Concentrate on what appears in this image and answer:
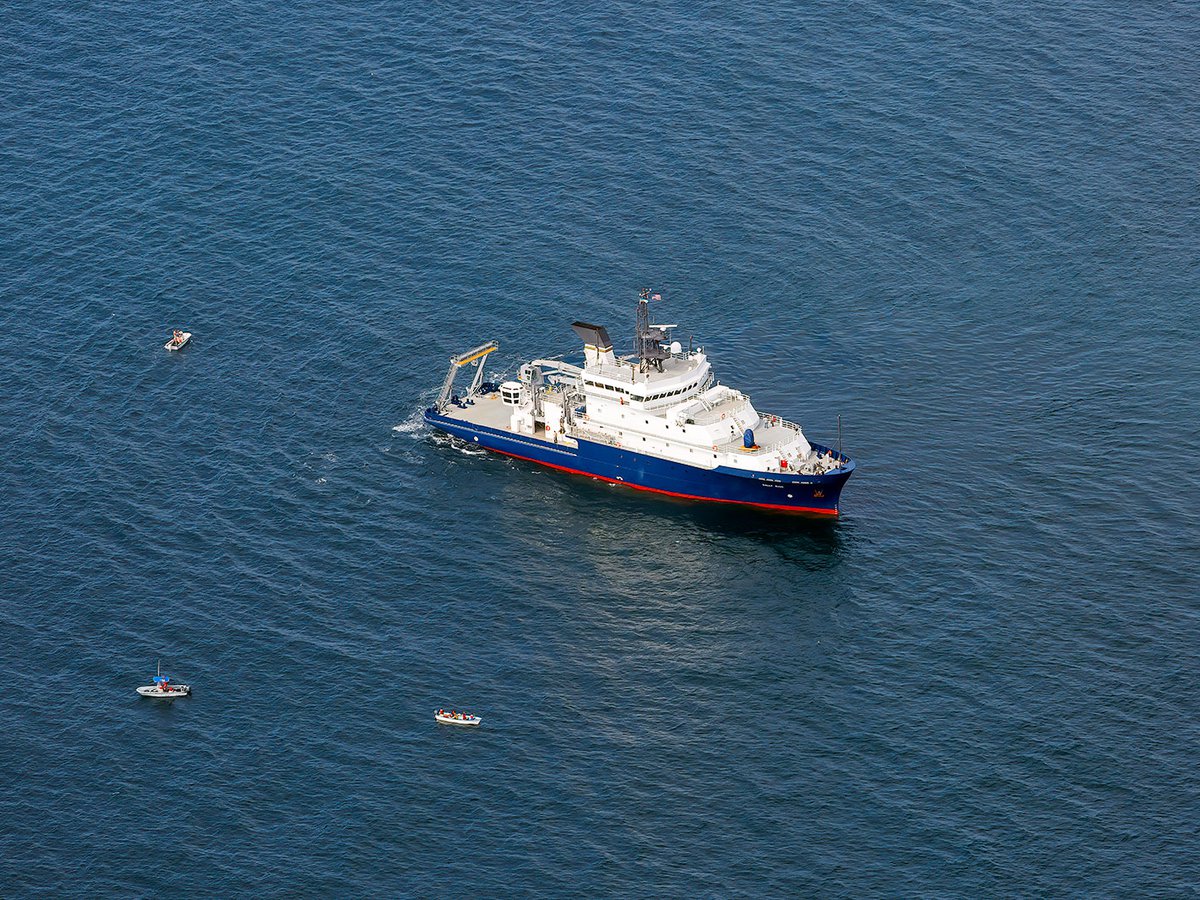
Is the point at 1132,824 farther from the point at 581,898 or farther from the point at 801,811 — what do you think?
the point at 581,898

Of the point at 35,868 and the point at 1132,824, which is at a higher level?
the point at 1132,824

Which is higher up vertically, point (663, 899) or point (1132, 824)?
point (1132, 824)

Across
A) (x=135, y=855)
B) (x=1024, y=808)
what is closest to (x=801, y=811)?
(x=1024, y=808)

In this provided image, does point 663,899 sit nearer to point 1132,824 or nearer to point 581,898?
point 581,898

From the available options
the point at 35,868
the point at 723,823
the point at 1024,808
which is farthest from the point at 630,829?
the point at 35,868

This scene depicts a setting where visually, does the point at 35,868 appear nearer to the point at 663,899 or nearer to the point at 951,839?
the point at 663,899

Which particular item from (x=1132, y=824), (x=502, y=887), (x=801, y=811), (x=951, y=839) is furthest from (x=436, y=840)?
(x=1132, y=824)
